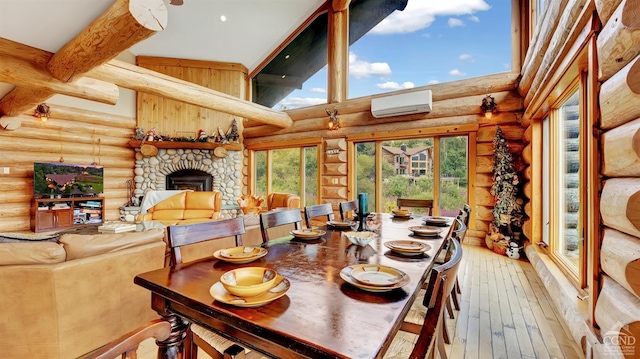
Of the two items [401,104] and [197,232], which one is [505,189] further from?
[197,232]

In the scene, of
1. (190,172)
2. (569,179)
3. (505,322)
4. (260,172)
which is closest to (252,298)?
(505,322)

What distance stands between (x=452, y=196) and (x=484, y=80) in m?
1.99

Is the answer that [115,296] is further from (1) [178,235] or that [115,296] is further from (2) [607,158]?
(2) [607,158]

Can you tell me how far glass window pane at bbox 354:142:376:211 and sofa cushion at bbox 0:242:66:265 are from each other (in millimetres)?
4719

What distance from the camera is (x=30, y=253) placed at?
1.61 m

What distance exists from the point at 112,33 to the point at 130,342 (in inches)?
112

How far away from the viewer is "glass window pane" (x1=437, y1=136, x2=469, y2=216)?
4.73 metres

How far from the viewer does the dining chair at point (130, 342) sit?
57cm

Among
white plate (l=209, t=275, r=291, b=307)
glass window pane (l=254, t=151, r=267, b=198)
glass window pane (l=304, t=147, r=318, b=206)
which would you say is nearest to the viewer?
white plate (l=209, t=275, r=291, b=307)

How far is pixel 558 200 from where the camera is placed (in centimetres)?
316

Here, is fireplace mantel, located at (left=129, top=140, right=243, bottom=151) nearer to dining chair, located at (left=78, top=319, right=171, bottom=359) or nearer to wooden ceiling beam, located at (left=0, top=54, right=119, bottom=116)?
wooden ceiling beam, located at (left=0, top=54, right=119, bottom=116)

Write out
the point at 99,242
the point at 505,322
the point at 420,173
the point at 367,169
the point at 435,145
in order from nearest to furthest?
the point at 99,242, the point at 505,322, the point at 435,145, the point at 420,173, the point at 367,169
